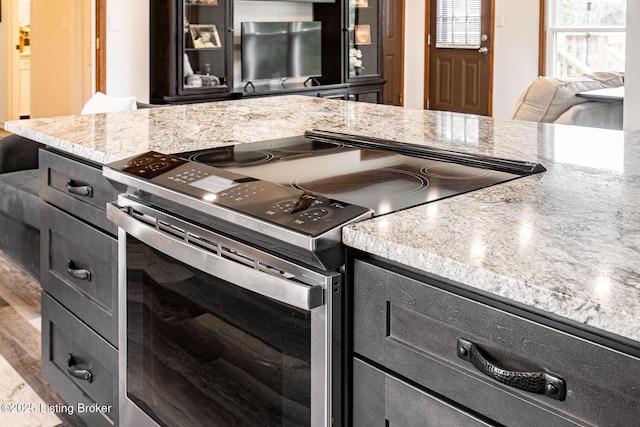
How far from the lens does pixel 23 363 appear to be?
2.63m

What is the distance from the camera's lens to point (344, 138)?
1.93 m

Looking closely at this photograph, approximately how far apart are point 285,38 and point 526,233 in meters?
5.54

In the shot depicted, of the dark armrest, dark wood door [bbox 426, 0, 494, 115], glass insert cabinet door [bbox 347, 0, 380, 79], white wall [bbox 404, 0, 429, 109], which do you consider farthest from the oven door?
white wall [bbox 404, 0, 429, 109]

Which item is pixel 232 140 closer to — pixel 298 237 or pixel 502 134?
pixel 502 134

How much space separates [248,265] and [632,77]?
1793mm

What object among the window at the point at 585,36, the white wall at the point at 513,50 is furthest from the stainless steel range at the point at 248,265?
the white wall at the point at 513,50

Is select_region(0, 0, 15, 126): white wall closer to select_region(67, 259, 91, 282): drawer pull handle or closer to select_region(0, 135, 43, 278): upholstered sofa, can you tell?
select_region(0, 135, 43, 278): upholstered sofa

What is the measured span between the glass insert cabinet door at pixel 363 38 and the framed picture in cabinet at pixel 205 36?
162 centimetres

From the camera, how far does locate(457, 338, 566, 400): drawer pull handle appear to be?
86cm

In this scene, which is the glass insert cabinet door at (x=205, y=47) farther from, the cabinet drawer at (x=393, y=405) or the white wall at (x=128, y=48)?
the cabinet drawer at (x=393, y=405)

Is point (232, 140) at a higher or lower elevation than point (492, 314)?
higher

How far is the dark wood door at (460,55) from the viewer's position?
24.9 feet

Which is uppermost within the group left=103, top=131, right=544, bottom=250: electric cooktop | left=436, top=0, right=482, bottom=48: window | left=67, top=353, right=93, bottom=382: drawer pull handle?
left=436, top=0, right=482, bottom=48: window

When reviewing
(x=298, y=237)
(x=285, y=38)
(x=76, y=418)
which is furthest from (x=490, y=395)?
(x=285, y=38)
